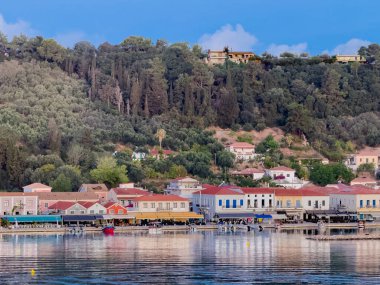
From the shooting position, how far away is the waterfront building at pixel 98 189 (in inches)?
4021

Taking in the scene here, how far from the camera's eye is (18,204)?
314 feet

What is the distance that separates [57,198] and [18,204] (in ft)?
12.0

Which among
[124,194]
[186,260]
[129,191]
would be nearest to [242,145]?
[129,191]

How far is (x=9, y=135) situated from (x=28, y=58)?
3229 centimetres

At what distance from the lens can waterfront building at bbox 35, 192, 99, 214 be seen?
96.6m

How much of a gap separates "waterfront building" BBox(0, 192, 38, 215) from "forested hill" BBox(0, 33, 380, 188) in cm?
1844

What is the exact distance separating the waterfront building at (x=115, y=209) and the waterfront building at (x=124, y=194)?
202 cm

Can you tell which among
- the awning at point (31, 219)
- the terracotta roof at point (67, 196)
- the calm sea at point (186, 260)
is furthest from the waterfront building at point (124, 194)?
the calm sea at point (186, 260)

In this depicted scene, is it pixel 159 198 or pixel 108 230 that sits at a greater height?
pixel 159 198

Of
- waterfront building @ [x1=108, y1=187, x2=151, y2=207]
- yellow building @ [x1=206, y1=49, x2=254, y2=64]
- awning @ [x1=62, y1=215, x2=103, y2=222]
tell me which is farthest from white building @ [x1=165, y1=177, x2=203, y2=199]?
yellow building @ [x1=206, y1=49, x2=254, y2=64]

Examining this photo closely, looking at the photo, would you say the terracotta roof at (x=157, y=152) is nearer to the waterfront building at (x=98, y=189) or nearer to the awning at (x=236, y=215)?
the waterfront building at (x=98, y=189)

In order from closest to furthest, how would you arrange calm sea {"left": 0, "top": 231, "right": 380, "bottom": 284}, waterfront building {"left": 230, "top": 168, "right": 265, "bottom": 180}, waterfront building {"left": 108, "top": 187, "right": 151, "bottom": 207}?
calm sea {"left": 0, "top": 231, "right": 380, "bottom": 284} → waterfront building {"left": 108, "top": 187, "right": 151, "bottom": 207} → waterfront building {"left": 230, "top": 168, "right": 265, "bottom": 180}

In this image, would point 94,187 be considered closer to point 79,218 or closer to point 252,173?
point 79,218

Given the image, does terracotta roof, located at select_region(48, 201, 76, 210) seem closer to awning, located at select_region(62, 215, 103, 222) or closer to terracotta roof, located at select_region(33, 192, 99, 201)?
terracotta roof, located at select_region(33, 192, 99, 201)
